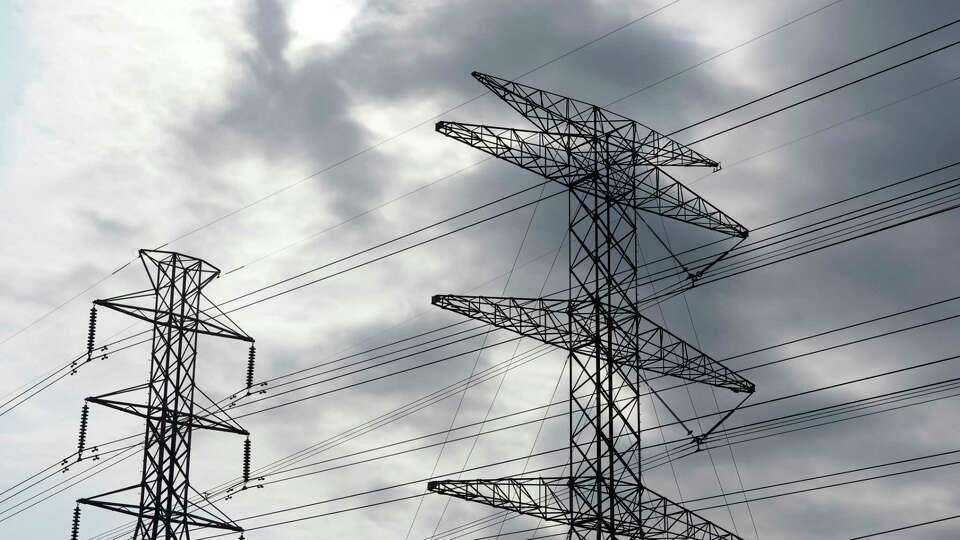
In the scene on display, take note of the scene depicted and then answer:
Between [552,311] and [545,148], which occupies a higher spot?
[545,148]

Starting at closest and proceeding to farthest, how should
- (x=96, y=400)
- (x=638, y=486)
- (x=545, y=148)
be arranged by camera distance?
(x=638, y=486) < (x=545, y=148) < (x=96, y=400)

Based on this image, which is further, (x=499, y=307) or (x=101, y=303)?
(x=101, y=303)

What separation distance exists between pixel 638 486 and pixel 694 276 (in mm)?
7565

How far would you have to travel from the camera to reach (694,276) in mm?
46969

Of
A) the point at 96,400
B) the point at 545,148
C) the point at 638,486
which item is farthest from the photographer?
the point at 96,400

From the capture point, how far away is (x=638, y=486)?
4200 cm

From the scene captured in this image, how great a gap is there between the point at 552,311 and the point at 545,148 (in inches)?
185

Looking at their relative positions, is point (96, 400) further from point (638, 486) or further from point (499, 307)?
point (638, 486)

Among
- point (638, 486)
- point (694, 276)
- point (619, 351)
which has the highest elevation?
point (694, 276)

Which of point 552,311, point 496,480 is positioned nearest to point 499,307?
point 552,311

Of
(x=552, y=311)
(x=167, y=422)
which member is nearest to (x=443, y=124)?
(x=552, y=311)

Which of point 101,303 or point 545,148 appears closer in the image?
point 545,148

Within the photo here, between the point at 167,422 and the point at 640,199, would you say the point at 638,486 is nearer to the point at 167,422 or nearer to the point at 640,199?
the point at 640,199

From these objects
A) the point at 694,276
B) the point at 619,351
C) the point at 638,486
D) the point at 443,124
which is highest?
the point at 443,124
